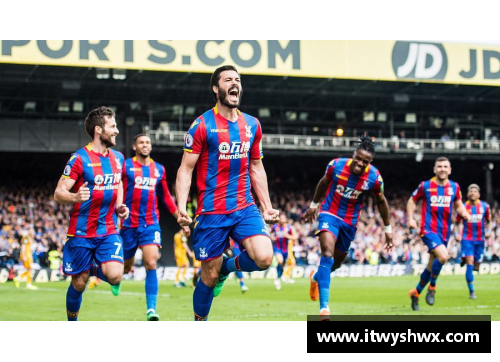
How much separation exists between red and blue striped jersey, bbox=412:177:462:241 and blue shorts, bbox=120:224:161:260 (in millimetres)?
4715

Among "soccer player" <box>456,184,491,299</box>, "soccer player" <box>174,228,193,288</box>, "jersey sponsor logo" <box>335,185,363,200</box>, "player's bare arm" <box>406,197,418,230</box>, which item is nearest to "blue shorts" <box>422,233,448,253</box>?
"player's bare arm" <box>406,197,418,230</box>

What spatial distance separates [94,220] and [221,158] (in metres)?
2.07

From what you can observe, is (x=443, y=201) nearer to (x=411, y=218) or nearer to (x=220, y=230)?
A: (x=411, y=218)

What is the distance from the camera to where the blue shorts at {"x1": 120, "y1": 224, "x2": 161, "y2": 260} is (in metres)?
11.0

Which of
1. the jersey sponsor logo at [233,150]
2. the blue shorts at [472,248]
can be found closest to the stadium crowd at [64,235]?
the blue shorts at [472,248]

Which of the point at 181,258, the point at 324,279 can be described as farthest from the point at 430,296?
the point at 181,258

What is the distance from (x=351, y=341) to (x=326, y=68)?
23465 mm

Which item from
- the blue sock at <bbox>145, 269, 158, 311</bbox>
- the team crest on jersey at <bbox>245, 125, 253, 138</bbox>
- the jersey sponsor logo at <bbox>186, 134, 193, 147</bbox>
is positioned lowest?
the blue sock at <bbox>145, 269, 158, 311</bbox>

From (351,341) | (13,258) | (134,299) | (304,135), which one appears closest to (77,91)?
(13,258)

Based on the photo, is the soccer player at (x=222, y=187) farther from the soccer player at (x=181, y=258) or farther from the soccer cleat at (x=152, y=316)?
the soccer player at (x=181, y=258)

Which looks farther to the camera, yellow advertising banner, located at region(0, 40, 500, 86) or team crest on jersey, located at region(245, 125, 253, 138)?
yellow advertising banner, located at region(0, 40, 500, 86)

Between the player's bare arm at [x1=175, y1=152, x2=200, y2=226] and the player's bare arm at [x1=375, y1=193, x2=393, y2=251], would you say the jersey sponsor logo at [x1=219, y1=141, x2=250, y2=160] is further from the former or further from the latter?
the player's bare arm at [x1=375, y1=193, x2=393, y2=251]

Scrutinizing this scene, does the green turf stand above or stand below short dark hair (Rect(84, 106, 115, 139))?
below

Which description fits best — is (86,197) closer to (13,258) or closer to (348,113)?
(13,258)
